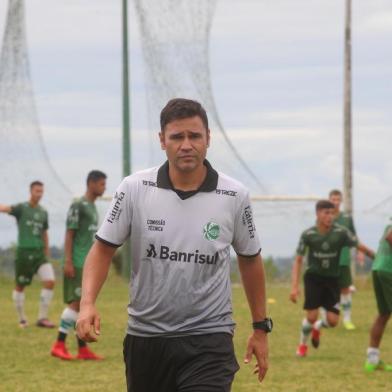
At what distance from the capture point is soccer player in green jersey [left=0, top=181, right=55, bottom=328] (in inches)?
747

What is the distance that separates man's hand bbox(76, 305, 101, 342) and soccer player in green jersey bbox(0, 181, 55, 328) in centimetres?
1296

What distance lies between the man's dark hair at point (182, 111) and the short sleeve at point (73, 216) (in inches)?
321

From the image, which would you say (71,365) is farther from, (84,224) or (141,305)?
(141,305)

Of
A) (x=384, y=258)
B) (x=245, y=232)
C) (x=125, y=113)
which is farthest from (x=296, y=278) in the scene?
(x=125, y=113)

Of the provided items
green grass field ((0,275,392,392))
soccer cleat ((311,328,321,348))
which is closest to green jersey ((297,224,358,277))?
soccer cleat ((311,328,321,348))

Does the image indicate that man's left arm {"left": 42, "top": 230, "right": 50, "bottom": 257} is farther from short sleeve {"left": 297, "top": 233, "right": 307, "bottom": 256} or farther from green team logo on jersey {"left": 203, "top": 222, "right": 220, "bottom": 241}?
green team logo on jersey {"left": 203, "top": 222, "right": 220, "bottom": 241}

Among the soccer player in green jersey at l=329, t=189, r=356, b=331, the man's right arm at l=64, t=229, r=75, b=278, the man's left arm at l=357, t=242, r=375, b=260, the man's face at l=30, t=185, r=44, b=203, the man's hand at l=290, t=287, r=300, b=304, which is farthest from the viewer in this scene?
the man's face at l=30, t=185, r=44, b=203

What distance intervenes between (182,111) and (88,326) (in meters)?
1.12

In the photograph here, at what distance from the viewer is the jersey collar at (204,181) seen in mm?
6273

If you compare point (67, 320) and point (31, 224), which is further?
point (31, 224)

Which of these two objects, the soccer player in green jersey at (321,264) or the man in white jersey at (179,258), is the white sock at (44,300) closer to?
the soccer player in green jersey at (321,264)

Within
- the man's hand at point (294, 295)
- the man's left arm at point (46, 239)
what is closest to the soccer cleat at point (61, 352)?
the man's hand at point (294, 295)

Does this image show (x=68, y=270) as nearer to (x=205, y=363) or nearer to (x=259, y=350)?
(x=259, y=350)

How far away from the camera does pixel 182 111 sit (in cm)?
611
